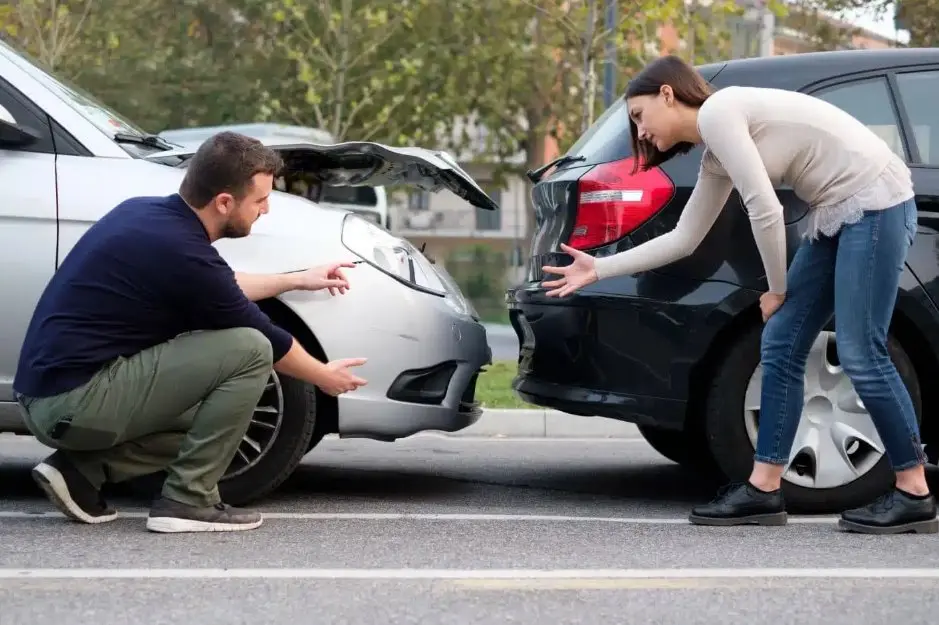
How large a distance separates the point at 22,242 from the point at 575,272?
178cm

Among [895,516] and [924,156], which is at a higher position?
[924,156]

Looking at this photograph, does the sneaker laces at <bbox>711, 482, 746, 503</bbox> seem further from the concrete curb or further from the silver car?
the concrete curb

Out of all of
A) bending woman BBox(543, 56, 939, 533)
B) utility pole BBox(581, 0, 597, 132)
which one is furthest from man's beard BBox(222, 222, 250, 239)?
utility pole BBox(581, 0, 597, 132)

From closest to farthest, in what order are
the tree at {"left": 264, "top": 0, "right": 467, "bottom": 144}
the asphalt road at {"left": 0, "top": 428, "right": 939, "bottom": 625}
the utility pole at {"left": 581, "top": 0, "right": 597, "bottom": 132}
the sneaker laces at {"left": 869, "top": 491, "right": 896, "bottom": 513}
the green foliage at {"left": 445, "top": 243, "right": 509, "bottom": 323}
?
the asphalt road at {"left": 0, "top": 428, "right": 939, "bottom": 625} < the sneaker laces at {"left": 869, "top": 491, "right": 896, "bottom": 513} < the utility pole at {"left": 581, "top": 0, "right": 597, "bottom": 132} < the tree at {"left": 264, "top": 0, "right": 467, "bottom": 144} < the green foliage at {"left": 445, "top": 243, "right": 509, "bottom": 323}

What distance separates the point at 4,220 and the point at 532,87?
85.0ft

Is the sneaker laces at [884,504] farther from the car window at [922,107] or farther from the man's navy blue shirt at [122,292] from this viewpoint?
the man's navy blue shirt at [122,292]

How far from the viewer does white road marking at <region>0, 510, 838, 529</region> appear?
16.2ft

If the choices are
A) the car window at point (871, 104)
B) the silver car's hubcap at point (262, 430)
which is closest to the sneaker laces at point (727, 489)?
the car window at point (871, 104)

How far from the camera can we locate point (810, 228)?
477 cm

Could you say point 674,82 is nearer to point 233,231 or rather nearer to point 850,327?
point 850,327

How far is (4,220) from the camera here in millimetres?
4887

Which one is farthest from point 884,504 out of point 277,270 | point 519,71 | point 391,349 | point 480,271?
point 519,71

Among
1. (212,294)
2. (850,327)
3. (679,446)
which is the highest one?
(212,294)

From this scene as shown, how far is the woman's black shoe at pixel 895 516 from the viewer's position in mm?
4688
